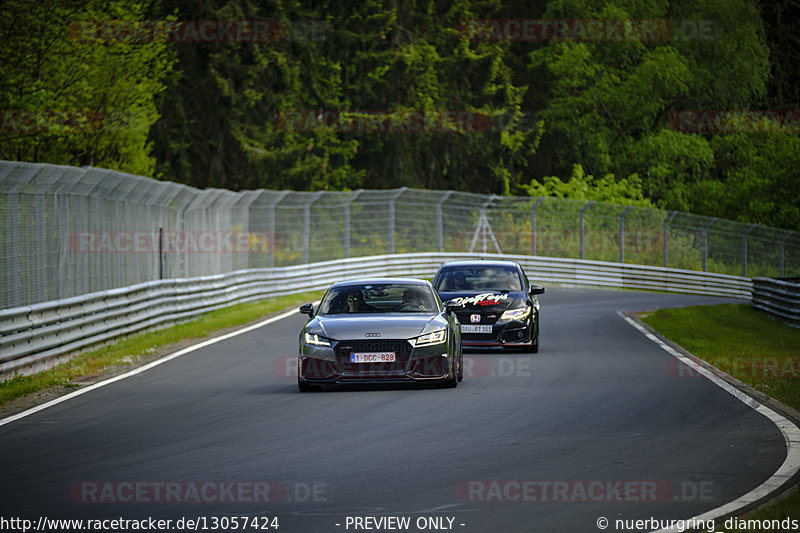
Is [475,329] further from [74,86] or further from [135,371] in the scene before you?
[74,86]

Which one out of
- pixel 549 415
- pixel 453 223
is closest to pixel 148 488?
pixel 549 415

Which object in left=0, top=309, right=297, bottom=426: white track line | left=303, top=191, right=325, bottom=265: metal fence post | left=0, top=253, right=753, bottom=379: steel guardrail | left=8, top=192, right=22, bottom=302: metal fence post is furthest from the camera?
left=303, top=191, right=325, bottom=265: metal fence post

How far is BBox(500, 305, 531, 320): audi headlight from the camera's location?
19016 millimetres

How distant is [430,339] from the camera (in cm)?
1423

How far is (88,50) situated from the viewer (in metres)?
39.1

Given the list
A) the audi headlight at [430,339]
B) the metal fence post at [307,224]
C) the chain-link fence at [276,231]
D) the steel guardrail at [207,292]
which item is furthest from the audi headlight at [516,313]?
the metal fence post at [307,224]

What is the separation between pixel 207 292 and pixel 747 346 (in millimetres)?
11490

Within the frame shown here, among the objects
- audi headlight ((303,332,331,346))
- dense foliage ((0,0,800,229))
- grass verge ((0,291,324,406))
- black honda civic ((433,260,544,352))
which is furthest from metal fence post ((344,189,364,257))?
audi headlight ((303,332,331,346))

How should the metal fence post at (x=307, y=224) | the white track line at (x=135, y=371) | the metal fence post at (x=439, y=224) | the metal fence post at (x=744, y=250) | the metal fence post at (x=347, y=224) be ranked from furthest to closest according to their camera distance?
the metal fence post at (x=744, y=250) → the metal fence post at (x=439, y=224) → the metal fence post at (x=347, y=224) → the metal fence post at (x=307, y=224) → the white track line at (x=135, y=371)

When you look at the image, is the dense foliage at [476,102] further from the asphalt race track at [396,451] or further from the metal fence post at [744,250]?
the asphalt race track at [396,451]

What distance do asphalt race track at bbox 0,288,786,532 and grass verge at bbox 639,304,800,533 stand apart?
0.53 meters

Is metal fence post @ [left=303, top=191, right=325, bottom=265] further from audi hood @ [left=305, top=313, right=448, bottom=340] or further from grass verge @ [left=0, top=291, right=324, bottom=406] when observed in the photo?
audi hood @ [left=305, top=313, right=448, bottom=340]

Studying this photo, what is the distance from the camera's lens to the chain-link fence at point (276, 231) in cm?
1816

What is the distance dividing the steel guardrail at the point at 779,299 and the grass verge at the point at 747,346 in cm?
26
